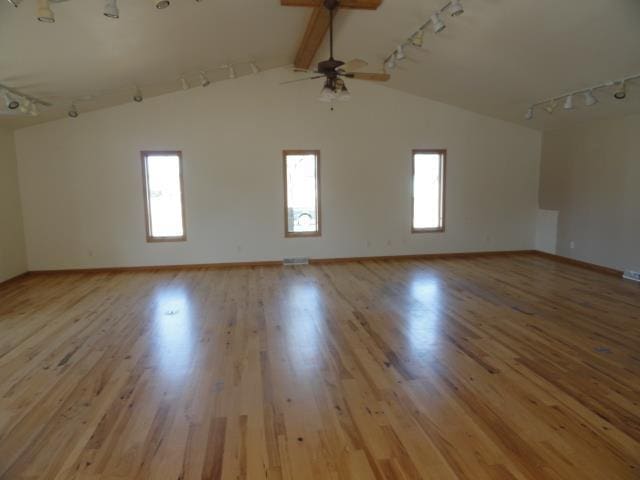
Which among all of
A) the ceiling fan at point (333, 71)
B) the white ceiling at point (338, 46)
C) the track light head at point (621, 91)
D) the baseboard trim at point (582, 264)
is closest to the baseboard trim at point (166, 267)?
the white ceiling at point (338, 46)

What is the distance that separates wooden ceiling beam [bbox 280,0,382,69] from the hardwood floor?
3363mm

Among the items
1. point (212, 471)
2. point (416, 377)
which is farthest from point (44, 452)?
point (416, 377)

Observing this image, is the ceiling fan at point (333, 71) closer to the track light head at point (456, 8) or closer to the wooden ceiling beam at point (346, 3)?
the wooden ceiling beam at point (346, 3)

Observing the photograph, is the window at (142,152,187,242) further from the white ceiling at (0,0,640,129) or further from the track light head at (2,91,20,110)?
the track light head at (2,91,20,110)

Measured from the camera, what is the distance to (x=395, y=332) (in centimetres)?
403

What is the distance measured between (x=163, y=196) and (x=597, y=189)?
735cm

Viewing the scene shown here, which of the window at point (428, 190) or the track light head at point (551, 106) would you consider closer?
the track light head at point (551, 106)

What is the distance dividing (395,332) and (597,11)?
345 cm

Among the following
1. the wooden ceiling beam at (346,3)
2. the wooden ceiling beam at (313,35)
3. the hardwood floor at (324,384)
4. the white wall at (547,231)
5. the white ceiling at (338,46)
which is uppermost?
the wooden ceiling beam at (313,35)

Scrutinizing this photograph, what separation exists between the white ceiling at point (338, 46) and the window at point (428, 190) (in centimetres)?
142

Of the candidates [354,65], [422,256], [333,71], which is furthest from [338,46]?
[422,256]

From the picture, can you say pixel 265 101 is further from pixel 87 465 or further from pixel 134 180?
pixel 87 465

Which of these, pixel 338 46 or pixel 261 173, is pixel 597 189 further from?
pixel 261 173

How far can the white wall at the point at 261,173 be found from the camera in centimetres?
680
